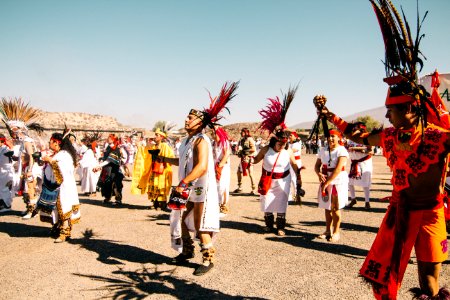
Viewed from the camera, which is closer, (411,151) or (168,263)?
(411,151)

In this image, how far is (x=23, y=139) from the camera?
7922 millimetres

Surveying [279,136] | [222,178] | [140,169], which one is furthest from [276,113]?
[140,169]

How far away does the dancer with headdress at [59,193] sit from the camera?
572 cm

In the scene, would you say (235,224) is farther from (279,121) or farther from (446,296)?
(446,296)

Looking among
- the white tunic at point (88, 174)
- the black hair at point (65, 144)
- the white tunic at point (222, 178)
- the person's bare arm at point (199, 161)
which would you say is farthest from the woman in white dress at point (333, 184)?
the white tunic at point (88, 174)

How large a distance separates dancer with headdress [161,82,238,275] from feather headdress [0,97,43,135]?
569 cm

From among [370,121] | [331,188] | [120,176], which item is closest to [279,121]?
[331,188]

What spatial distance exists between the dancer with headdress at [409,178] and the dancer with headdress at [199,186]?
2.07m

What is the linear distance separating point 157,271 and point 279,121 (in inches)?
135

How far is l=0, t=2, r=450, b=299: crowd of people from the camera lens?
8.71ft

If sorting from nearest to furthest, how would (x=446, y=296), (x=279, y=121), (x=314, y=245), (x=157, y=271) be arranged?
1. (x=446, y=296)
2. (x=157, y=271)
3. (x=314, y=245)
4. (x=279, y=121)

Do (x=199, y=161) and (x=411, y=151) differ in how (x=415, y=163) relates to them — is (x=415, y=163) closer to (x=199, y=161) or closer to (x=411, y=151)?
(x=411, y=151)

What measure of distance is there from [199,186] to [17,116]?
628 cm

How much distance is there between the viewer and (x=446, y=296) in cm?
257
